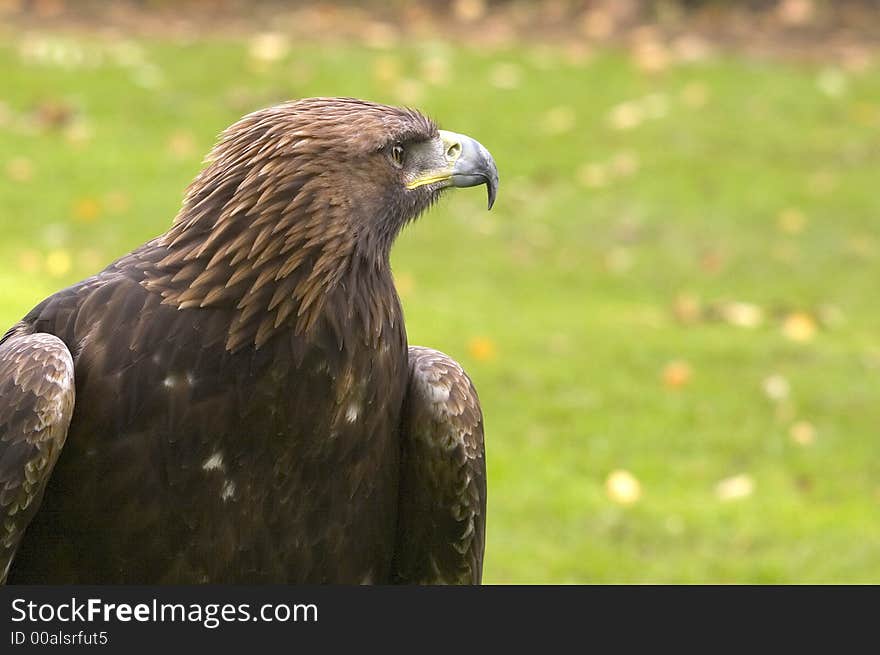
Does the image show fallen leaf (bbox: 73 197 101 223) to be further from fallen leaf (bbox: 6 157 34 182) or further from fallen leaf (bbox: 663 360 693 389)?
fallen leaf (bbox: 663 360 693 389)

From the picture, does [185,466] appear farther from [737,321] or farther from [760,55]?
[760,55]

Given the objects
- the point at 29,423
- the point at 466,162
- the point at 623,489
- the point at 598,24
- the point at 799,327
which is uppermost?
the point at 466,162

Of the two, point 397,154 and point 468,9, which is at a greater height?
point 397,154

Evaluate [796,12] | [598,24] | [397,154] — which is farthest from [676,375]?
[796,12]

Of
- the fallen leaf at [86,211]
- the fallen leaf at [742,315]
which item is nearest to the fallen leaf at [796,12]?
the fallen leaf at [742,315]

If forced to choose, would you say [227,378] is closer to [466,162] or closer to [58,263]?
[466,162]

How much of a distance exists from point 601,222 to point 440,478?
9238 millimetres

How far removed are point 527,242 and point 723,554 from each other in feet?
18.3

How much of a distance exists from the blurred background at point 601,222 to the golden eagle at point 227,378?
146 inches

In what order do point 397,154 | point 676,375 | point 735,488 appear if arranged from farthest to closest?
point 676,375
point 735,488
point 397,154

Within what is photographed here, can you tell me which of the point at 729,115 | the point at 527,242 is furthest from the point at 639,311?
the point at 729,115

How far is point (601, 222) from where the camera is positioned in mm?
13805

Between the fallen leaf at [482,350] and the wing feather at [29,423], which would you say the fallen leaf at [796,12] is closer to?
the fallen leaf at [482,350]

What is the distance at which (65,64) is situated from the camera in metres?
16.8
